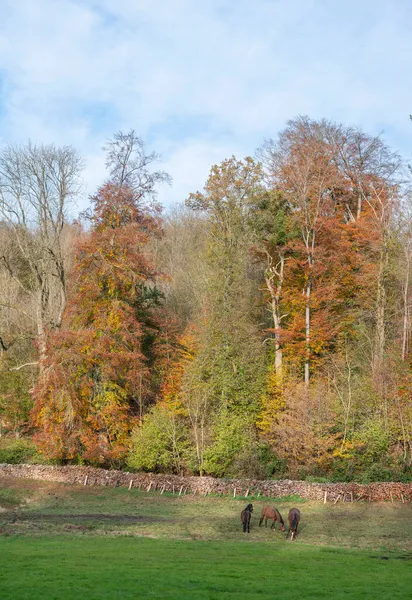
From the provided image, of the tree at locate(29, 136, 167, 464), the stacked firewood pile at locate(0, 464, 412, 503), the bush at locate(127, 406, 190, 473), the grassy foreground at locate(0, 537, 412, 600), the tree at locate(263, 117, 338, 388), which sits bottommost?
the stacked firewood pile at locate(0, 464, 412, 503)

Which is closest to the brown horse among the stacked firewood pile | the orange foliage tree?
the stacked firewood pile

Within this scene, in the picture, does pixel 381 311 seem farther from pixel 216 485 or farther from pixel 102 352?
pixel 102 352

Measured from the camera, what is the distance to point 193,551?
20672 mm

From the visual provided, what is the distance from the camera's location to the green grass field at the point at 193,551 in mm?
15227

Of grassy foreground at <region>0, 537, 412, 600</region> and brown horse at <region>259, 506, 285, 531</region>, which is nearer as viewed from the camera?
grassy foreground at <region>0, 537, 412, 600</region>

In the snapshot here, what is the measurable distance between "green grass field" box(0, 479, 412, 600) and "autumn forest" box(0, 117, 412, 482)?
726cm

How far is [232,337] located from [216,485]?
11594 mm

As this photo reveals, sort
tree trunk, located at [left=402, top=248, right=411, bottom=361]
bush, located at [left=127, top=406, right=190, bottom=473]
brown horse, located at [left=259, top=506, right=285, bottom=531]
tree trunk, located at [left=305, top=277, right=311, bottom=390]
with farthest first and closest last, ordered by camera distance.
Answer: tree trunk, located at [left=305, top=277, right=311, bottom=390], tree trunk, located at [left=402, top=248, right=411, bottom=361], bush, located at [left=127, top=406, right=190, bottom=473], brown horse, located at [left=259, top=506, right=285, bottom=531]

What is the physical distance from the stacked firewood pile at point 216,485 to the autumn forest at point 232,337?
185cm

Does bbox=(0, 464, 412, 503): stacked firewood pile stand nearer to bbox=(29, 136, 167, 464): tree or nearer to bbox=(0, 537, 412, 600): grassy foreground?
bbox=(29, 136, 167, 464): tree

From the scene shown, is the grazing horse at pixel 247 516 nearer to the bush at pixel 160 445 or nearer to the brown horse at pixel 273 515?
the brown horse at pixel 273 515

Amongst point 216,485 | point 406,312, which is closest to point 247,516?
point 216,485

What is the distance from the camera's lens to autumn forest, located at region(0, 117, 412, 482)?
140ft

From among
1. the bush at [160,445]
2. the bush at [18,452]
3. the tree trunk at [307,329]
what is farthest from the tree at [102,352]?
the tree trunk at [307,329]
